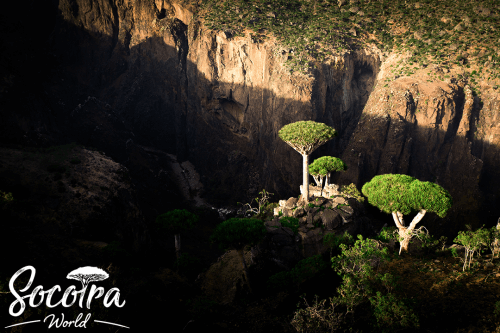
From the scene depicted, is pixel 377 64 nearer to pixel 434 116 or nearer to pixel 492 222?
pixel 434 116

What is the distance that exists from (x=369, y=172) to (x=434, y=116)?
484 inches

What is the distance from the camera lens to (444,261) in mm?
19266

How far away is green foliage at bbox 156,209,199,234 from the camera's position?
27594 millimetres

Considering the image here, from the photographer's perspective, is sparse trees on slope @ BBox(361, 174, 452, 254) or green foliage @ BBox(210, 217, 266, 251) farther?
green foliage @ BBox(210, 217, 266, 251)

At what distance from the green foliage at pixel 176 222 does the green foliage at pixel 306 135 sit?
1313 cm

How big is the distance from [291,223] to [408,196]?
1157cm

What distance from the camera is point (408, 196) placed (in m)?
19.4

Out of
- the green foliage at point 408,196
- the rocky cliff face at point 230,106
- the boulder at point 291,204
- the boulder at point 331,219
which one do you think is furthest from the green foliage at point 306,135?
the rocky cliff face at point 230,106

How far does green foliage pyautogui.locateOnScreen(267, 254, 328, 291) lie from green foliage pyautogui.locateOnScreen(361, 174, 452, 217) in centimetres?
590

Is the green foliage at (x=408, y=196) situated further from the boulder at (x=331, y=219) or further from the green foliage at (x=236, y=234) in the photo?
the green foliage at (x=236, y=234)

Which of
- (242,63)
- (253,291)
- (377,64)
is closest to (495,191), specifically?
(377,64)

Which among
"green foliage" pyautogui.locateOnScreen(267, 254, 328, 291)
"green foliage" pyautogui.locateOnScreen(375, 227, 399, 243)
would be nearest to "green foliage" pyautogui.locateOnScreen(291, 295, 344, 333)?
"green foliage" pyautogui.locateOnScreen(267, 254, 328, 291)

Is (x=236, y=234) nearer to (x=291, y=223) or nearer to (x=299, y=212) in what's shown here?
(x=291, y=223)

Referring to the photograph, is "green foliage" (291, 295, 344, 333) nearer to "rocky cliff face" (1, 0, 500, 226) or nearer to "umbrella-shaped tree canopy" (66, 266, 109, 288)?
"umbrella-shaped tree canopy" (66, 266, 109, 288)
